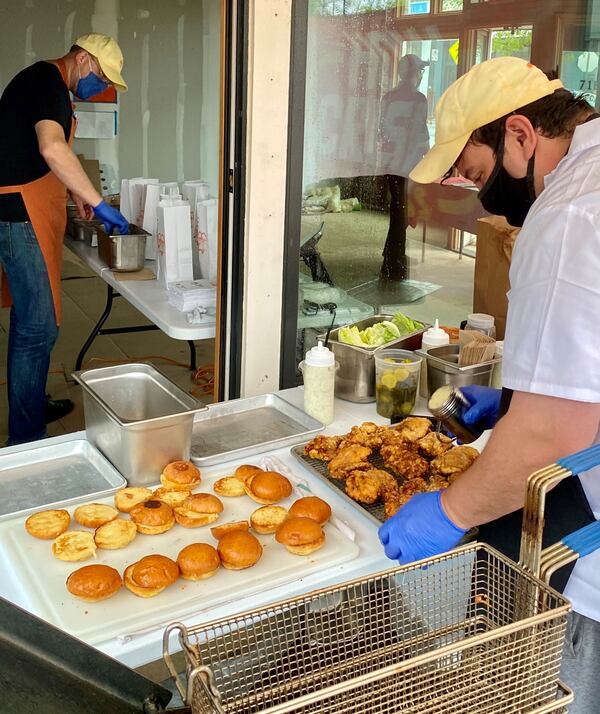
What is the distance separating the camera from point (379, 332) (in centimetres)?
244

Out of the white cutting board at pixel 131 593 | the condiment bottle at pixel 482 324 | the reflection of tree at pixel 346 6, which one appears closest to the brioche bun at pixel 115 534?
the white cutting board at pixel 131 593

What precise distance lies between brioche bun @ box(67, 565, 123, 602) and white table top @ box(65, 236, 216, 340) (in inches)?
67.3

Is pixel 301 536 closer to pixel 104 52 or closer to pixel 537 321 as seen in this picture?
pixel 537 321

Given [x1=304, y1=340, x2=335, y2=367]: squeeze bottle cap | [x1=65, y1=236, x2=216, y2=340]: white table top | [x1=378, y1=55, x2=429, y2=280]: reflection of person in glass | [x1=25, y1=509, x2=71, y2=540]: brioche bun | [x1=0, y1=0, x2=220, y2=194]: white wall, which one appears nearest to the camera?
[x1=25, y1=509, x2=71, y2=540]: brioche bun

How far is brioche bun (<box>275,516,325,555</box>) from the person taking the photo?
1517 mm

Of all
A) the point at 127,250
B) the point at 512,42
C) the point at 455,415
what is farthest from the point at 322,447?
the point at 127,250

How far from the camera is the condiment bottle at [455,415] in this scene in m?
2.00

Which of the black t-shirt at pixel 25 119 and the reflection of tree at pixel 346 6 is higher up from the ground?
the reflection of tree at pixel 346 6

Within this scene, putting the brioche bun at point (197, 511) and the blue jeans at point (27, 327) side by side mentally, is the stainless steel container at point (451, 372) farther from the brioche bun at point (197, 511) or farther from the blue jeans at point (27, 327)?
the blue jeans at point (27, 327)

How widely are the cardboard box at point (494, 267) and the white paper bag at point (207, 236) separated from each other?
1185 mm

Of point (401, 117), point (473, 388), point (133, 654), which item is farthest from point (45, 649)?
point (401, 117)

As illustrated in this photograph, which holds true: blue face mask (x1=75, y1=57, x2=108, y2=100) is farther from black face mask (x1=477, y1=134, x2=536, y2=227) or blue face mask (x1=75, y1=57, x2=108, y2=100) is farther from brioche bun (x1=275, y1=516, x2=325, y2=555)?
brioche bun (x1=275, y1=516, x2=325, y2=555)

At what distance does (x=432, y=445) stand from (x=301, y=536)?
0.54m

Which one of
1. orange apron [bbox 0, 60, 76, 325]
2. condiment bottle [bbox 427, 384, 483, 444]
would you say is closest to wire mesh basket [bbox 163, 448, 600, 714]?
condiment bottle [bbox 427, 384, 483, 444]
